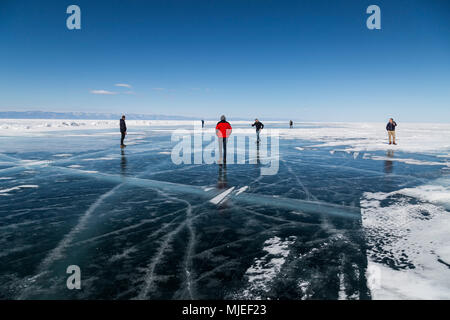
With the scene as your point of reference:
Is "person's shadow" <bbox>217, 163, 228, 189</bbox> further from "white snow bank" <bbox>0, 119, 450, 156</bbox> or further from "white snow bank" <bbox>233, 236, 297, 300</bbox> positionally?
"white snow bank" <bbox>0, 119, 450, 156</bbox>

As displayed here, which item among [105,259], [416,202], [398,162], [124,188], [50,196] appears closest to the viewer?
[105,259]

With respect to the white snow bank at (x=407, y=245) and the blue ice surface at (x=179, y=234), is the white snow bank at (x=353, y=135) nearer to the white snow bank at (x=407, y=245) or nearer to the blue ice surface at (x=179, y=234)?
the white snow bank at (x=407, y=245)

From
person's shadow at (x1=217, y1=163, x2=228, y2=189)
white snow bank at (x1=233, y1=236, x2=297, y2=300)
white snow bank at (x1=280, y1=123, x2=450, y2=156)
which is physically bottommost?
white snow bank at (x1=233, y1=236, x2=297, y2=300)

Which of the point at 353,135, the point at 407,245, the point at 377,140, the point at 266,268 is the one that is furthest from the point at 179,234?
the point at 353,135

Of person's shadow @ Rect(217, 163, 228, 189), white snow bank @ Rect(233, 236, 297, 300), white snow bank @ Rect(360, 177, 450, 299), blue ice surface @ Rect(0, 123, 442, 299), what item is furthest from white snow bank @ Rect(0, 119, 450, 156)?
white snow bank @ Rect(233, 236, 297, 300)

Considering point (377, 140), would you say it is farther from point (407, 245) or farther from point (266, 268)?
point (266, 268)

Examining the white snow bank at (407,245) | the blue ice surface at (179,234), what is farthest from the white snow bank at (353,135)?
the blue ice surface at (179,234)
